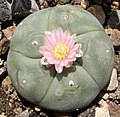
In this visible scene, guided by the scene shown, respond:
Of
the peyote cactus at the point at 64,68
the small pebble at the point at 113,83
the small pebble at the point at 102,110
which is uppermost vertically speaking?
the peyote cactus at the point at 64,68

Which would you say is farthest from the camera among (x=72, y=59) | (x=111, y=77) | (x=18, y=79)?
(x=111, y=77)

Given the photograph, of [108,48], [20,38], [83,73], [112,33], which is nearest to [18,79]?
[20,38]

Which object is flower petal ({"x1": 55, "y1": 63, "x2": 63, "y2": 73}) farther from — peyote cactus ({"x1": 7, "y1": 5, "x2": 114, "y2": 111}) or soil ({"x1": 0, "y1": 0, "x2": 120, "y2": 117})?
soil ({"x1": 0, "y1": 0, "x2": 120, "y2": 117})

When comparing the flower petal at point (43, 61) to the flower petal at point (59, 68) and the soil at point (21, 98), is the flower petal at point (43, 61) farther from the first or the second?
the soil at point (21, 98)

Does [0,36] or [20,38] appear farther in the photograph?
[0,36]

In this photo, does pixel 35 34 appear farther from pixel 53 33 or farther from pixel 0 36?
pixel 0 36

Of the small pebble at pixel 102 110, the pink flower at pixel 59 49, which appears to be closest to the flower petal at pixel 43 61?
the pink flower at pixel 59 49

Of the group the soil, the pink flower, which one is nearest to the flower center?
the pink flower
